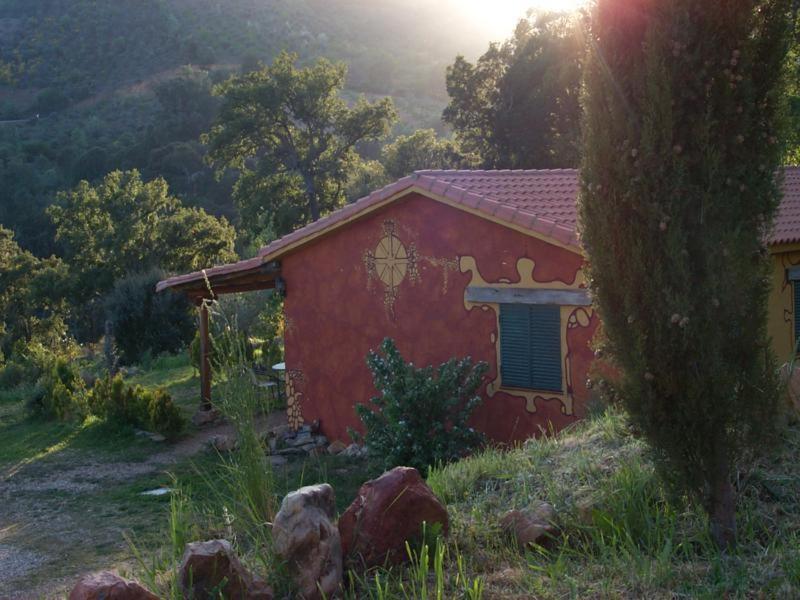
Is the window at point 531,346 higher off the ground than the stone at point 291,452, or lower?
higher

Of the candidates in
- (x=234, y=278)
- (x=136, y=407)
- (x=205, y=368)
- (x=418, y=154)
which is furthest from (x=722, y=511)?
(x=418, y=154)

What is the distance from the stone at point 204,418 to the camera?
14.9 meters

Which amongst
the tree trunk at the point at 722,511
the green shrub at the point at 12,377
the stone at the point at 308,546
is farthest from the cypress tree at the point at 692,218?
the green shrub at the point at 12,377

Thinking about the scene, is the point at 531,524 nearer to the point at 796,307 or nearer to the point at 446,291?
the point at 446,291

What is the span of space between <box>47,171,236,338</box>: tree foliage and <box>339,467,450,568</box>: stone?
80.1 feet

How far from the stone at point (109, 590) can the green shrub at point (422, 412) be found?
5976mm

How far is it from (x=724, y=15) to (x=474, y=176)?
826 centimetres

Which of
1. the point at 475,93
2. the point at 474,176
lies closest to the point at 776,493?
the point at 474,176

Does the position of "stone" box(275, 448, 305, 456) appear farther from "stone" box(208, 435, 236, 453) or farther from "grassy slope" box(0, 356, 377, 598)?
"stone" box(208, 435, 236, 453)

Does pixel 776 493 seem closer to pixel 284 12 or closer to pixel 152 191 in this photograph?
pixel 152 191

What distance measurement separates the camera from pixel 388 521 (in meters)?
4.68

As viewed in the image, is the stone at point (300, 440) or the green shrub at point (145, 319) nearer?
the stone at point (300, 440)

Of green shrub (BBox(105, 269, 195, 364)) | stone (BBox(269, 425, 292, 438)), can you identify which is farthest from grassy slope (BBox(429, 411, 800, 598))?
green shrub (BBox(105, 269, 195, 364))

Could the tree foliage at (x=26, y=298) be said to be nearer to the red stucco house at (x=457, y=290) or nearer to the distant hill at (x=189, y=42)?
the red stucco house at (x=457, y=290)
